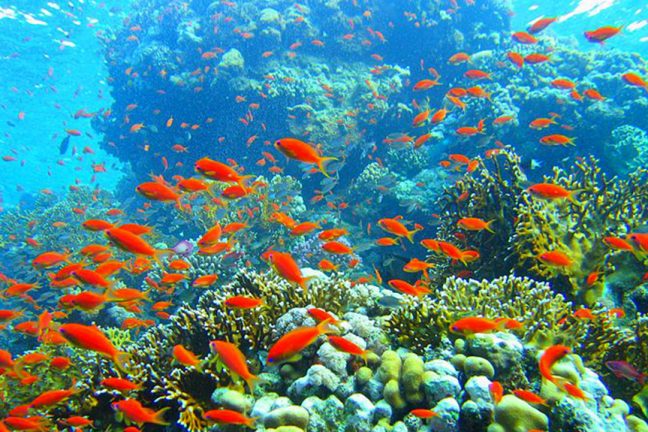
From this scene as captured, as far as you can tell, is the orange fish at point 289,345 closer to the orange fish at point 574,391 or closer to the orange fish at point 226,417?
the orange fish at point 226,417

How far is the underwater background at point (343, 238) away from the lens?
3299 mm

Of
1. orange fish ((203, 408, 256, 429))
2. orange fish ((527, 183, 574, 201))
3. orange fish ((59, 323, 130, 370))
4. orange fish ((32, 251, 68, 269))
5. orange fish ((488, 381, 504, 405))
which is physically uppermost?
orange fish ((527, 183, 574, 201))

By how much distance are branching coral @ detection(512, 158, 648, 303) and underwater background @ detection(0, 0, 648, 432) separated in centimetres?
4

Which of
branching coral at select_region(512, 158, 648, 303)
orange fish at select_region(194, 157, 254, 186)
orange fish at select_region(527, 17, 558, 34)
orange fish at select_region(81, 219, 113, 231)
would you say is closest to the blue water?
orange fish at select_region(527, 17, 558, 34)

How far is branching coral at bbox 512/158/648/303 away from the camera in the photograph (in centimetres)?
504

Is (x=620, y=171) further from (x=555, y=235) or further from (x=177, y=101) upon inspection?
(x=177, y=101)

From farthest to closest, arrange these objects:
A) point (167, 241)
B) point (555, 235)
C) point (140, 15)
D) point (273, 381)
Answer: point (140, 15), point (167, 241), point (555, 235), point (273, 381)

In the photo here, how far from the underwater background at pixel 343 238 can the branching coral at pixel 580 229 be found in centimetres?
4

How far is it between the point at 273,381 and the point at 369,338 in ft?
3.85

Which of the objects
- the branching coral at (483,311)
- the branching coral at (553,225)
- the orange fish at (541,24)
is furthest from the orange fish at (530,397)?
the orange fish at (541,24)

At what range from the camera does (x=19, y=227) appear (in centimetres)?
1714

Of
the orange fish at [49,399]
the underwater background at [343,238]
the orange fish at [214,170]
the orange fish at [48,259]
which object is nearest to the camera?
the underwater background at [343,238]

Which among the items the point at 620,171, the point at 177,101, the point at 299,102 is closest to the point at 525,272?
the point at 620,171

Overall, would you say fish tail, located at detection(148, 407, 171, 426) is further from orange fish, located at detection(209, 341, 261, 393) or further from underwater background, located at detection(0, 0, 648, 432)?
orange fish, located at detection(209, 341, 261, 393)
